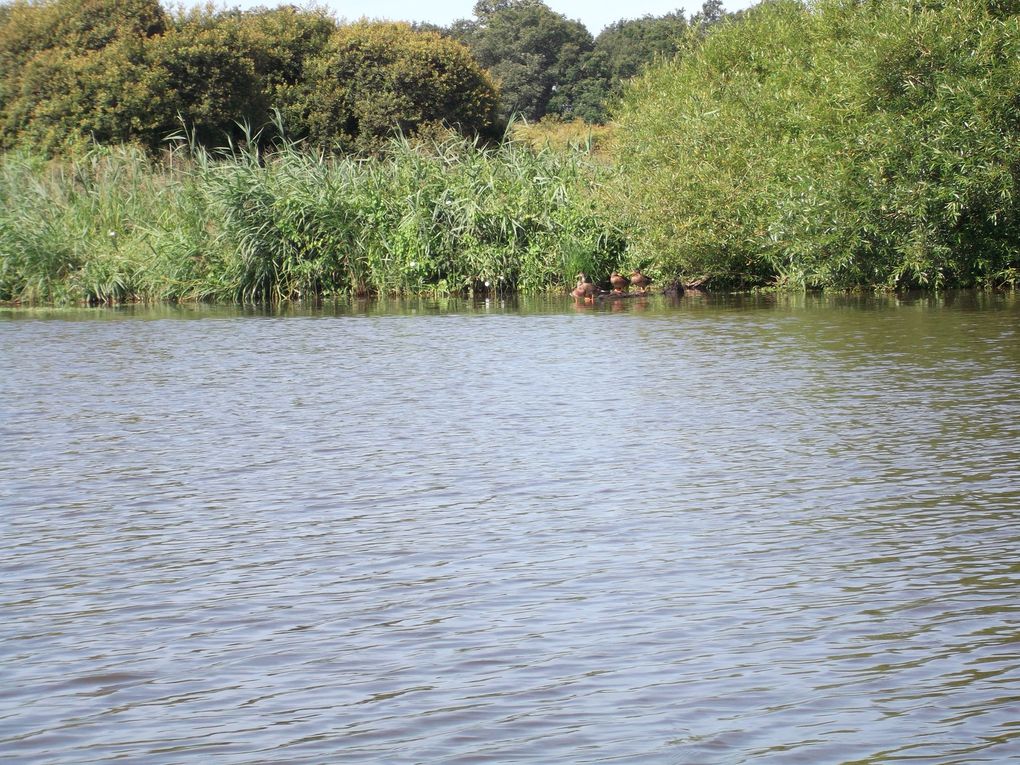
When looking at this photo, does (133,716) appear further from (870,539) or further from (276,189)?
(276,189)

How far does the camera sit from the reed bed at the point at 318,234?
24484 mm

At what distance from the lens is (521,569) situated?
5602mm

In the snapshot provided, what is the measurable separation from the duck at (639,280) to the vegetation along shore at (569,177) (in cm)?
26

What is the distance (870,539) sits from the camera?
586 centimetres

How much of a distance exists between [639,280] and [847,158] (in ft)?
15.2

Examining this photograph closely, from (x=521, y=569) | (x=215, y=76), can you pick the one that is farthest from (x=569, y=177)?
(x=521, y=569)

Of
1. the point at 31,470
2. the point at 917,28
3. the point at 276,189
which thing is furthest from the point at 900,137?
the point at 31,470

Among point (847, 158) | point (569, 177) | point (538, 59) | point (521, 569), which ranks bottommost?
point (521, 569)

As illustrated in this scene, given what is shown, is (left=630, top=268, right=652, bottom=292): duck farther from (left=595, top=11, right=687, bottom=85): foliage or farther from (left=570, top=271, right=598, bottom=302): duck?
(left=595, top=11, right=687, bottom=85): foliage

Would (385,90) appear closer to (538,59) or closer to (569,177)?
(569,177)

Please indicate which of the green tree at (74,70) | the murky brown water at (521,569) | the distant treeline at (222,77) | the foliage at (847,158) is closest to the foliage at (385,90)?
the distant treeline at (222,77)

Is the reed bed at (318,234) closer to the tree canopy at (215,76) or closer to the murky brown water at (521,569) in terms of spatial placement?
the tree canopy at (215,76)

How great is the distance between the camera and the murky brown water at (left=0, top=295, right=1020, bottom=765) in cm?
393

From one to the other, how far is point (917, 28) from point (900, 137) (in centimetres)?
154
